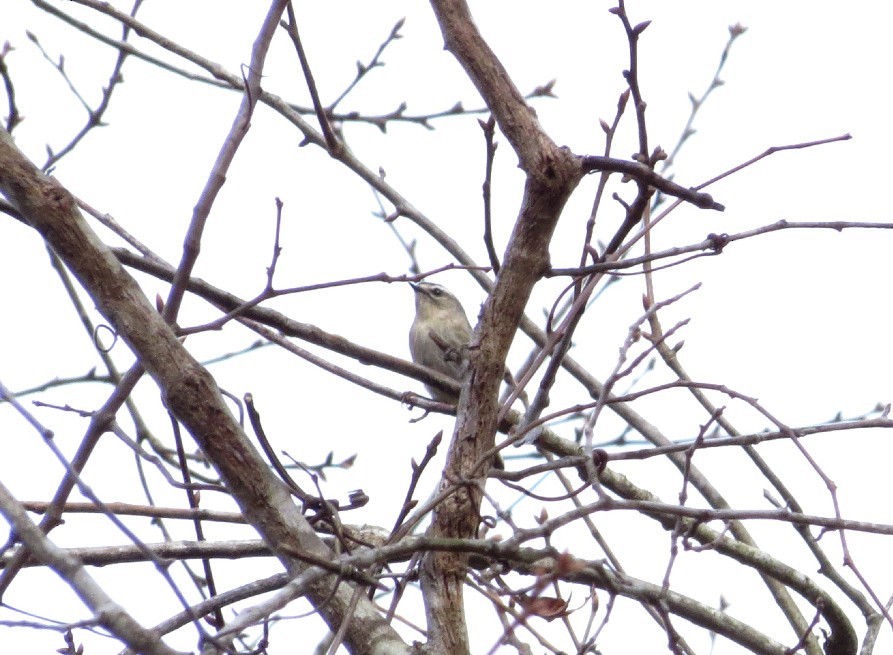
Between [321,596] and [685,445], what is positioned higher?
[685,445]

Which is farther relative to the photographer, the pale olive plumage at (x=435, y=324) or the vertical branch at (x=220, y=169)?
the pale olive plumage at (x=435, y=324)

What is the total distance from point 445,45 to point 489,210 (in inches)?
18.3

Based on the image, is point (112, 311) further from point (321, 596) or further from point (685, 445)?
point (685, 445)

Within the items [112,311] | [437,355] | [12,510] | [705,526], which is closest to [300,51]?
[112,311]

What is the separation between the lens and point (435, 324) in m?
8.41

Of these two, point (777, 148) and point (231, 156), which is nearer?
point (231, 156)

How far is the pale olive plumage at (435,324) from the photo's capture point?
7945 millimetres

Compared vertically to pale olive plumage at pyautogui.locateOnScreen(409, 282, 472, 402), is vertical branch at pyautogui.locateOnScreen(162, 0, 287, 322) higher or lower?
lower

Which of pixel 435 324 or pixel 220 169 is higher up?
pixel 435 324

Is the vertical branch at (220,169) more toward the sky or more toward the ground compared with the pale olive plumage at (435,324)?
more toward the ground

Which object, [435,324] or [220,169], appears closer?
[220,169]

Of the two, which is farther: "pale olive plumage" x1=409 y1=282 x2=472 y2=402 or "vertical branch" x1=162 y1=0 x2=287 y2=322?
"pale olive plumage" x1=409 y1=282 x2=472 y2=402

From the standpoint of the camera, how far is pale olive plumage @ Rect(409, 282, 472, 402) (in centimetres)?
795

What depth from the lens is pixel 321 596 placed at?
252 centimetres
